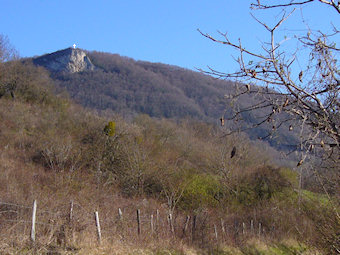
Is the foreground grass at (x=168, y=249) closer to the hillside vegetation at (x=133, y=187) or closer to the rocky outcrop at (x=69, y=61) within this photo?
the hillside vegetation at (x=133, y=187)

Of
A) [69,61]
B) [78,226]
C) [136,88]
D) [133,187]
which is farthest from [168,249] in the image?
[69,61]

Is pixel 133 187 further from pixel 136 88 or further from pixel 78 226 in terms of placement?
pixel 136 88

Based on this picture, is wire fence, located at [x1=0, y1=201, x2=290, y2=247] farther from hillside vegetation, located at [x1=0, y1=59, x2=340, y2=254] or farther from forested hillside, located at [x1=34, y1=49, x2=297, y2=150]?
forested hillside, located at [x1=34, y1=49, x2=297, y2=150]

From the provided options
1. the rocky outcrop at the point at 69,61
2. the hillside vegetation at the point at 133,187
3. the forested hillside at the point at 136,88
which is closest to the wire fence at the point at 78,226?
the hillside vegetation at the point at 133,187

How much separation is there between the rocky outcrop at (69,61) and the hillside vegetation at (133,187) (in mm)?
42495

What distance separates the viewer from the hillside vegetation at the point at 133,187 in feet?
31.9

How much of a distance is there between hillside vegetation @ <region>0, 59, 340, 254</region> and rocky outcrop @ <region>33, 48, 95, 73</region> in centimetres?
4250

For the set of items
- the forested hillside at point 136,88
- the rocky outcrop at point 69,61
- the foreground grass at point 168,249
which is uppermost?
the rocky outcrop at point 69,61

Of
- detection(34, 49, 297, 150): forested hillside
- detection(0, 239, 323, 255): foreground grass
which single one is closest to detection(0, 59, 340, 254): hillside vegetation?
detection(0, 239, 323, 255): foreground grass

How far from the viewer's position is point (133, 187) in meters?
25.9

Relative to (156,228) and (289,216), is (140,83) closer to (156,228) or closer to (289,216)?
(289,216)

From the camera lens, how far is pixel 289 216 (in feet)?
72.1

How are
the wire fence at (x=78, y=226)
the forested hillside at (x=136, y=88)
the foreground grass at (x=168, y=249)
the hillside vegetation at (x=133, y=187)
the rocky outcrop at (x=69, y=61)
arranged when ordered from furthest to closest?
1. the rocky outcrop at (x=69, y=61)
2. the forested hillside at (x=136, y=88)
3. the hillside vegetation at (x=133, y=187)
4. the wire fence at (x=78, y=226)
5. the foreground grass at (x=168, y=249)

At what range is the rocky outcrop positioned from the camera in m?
79.8
